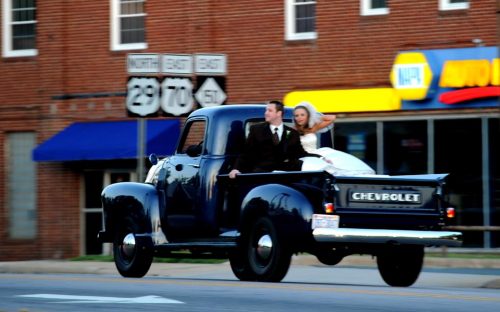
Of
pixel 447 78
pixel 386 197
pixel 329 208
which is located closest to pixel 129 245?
pixel 329 208

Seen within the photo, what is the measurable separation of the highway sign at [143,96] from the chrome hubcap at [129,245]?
136 inches

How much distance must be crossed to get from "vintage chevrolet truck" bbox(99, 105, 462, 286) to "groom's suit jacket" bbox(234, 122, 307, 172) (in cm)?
33

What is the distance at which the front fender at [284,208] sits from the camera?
13.5 m

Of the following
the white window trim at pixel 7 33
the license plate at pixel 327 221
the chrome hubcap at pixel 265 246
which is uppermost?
the white window trim at pixel 7 33

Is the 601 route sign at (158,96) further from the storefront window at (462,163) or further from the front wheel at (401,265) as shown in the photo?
the storefront window at (462,163)

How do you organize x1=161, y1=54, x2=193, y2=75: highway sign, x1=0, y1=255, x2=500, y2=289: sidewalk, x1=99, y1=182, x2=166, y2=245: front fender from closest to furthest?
1. x1=99, y1=182, x2=166, y2=245: front fender
2. x1=161, y1=54, x2=193, y2=75: highway sign
3. x1=0, y1=255, x2=500, y2=289: sidewalk

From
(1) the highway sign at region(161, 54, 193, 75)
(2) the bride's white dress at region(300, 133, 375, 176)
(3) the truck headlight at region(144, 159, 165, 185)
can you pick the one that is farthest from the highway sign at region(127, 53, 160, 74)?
(2) the bride's white dress at region(300, 133, 375, 176)

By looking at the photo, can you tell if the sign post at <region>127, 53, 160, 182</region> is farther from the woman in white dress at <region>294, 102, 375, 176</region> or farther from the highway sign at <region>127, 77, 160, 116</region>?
the woman in white dress at <region>294, 102, 375, 176</region>

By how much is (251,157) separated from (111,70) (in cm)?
1583

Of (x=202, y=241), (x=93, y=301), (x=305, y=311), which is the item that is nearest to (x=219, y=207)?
(x=202, y=241)

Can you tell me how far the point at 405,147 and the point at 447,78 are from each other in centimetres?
184

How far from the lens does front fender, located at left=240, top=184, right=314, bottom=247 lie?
13.5 metres

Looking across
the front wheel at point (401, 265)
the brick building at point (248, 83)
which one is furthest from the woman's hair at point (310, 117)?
the brick building at point (248, 83)

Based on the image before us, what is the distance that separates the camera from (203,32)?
28.6 metres
